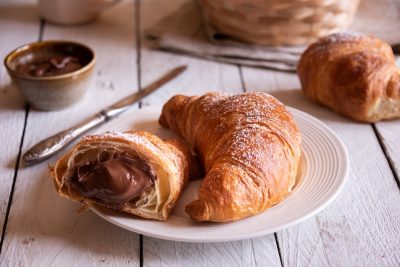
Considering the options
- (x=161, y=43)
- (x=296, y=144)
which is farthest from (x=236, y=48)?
(x=296, y=144)

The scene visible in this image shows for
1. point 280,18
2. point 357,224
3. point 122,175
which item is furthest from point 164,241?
point 280,18

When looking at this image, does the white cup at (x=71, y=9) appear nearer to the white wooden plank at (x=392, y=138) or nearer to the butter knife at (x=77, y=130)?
the butter knife at (x=77, y=130)

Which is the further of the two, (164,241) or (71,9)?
(71,9)

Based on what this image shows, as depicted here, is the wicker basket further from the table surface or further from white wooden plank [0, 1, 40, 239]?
white wooden plank [0, 1, 40, 239]

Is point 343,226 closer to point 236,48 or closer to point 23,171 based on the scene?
point 23,171

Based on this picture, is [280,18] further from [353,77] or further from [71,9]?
[71,9]

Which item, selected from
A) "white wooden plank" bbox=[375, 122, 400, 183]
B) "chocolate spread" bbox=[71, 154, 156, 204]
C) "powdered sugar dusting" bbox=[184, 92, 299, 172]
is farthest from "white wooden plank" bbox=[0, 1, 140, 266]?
"white wooden plank" bbox=[375, 122, 400, 183]
